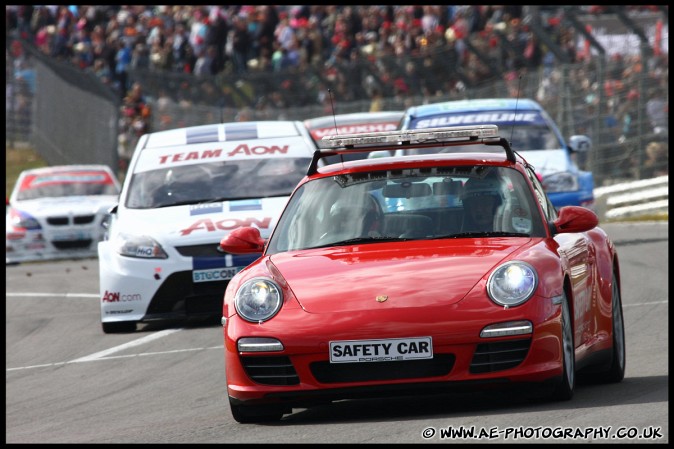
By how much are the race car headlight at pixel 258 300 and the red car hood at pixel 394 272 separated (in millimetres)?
100

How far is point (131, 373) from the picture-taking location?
10.4 meters

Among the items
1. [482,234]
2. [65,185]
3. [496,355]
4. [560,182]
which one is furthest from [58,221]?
[496,355]

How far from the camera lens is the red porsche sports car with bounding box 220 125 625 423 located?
7.11 m

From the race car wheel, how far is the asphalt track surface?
0.11 m

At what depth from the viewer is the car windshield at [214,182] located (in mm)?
13820

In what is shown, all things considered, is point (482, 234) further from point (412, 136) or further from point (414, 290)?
point (414, 290)

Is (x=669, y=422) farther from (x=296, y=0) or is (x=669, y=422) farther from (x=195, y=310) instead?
(x=296, y=0)

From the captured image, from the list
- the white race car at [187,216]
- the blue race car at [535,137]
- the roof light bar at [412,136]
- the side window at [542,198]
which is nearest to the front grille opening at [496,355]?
the side window at [542,198]

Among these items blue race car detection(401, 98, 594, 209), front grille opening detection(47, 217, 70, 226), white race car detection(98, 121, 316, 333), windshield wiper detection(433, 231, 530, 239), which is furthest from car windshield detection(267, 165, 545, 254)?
front grille opening detection(47, 217, 70, 226)

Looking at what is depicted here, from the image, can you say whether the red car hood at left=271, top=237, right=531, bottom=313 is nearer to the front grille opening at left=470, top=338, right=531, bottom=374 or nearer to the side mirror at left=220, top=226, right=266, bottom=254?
the front grille opening at left=470, top=338, right=531, bottom=374

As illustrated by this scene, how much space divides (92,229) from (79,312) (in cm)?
753

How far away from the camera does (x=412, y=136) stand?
26.9 feet

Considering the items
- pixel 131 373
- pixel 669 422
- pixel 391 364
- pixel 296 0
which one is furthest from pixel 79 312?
pixel 296 0

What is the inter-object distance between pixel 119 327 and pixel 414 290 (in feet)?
20.8
